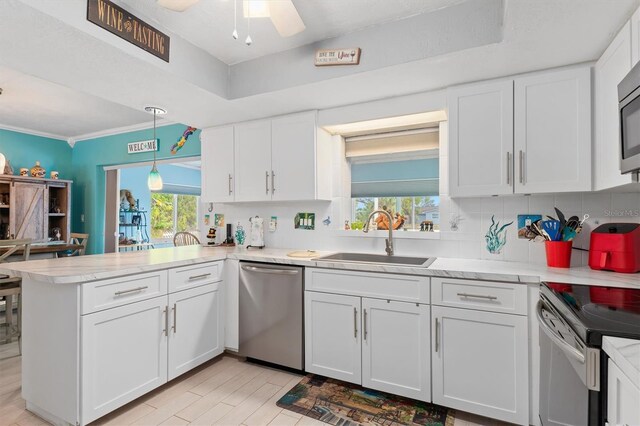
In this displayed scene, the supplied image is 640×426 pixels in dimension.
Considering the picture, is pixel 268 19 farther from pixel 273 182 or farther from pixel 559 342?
pixel 559 342

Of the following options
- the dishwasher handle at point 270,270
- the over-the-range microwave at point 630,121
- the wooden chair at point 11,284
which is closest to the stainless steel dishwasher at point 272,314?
the dishwasher handle at point 270,270

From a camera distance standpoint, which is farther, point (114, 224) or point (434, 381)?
point (114, 224)

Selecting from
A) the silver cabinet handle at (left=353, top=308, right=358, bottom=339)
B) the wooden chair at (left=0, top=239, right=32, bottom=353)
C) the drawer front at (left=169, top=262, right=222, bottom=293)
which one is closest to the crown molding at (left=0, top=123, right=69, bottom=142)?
the wooden chair at (left=0, top=239, right=32, bottom=353)

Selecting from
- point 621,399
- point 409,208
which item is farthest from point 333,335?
point 621,399

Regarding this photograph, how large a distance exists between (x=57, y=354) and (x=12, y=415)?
613mm

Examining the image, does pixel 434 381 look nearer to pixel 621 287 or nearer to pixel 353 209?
pixel 621 287

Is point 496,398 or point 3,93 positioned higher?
point 3,93

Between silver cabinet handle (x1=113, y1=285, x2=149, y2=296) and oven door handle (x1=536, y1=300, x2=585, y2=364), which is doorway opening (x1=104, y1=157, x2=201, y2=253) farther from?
oven door handle (x1=536, y1=300, x2=585, y2=364)

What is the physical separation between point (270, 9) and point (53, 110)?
3999 millimetres

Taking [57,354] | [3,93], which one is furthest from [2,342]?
[3,93]

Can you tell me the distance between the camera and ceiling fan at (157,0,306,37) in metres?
1.49

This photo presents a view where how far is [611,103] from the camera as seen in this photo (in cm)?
168

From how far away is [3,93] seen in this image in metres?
3.46

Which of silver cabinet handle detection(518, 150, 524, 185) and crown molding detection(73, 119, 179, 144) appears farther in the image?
crown molding detection(73, 119, 179, 144)
